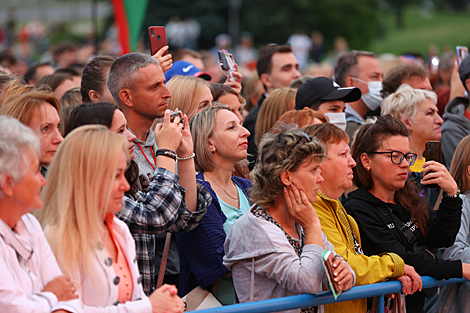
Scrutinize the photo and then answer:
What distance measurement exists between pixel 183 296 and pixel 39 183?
155 cm

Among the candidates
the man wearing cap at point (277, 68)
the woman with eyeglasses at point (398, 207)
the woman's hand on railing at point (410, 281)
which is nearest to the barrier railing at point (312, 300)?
the woman's hand on railing at point (410, 281)

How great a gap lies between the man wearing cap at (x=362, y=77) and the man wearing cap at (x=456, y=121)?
843mm

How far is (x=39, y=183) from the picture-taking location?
2383mm

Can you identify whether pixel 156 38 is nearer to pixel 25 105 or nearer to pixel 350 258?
pixel 25 105

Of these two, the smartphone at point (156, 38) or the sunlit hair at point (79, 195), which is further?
the smartphone at point (156, 38)

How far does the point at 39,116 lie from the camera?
320cm

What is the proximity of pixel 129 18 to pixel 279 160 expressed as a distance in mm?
6776

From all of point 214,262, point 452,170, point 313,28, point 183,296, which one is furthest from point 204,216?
point 313,28

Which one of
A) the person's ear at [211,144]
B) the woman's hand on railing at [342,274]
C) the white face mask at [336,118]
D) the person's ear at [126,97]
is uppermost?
the person's ear at [126,97]

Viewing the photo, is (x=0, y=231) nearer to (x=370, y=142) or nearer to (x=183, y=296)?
(x=183, y=296)

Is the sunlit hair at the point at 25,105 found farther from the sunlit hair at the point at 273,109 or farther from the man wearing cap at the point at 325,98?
the man wearing cap at the point at 325,98

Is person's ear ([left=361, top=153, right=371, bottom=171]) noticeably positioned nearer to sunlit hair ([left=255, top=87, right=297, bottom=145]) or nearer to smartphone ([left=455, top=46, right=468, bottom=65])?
sunlit hair ([left=255, top=87, right=297, bottom=145])

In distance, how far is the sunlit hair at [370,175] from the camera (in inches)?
162

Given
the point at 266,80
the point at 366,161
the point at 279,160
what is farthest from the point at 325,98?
the point at 266,80
